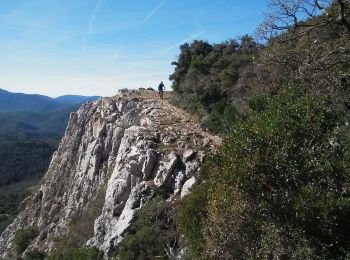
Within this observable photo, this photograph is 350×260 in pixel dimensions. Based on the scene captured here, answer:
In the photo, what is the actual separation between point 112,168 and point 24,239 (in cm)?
1881

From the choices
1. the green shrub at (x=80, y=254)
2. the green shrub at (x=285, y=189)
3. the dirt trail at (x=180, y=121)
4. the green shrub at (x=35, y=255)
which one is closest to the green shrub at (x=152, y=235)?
the green shrub at (x=80, y=254)

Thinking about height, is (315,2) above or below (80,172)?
above

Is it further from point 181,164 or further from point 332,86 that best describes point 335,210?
point 181,164

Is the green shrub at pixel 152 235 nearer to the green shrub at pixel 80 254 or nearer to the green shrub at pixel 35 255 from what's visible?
the green shrub at pixel 80 254

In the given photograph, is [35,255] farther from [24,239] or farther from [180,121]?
[180,121]

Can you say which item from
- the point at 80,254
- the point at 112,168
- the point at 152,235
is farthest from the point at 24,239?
the point at 152,235

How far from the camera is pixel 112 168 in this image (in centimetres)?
4491

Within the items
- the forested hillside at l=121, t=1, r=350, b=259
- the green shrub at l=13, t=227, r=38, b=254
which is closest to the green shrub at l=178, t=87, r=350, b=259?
the forested hillside at l=121, t=1, r=350, b=259

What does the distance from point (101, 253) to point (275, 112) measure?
17818 millimetres

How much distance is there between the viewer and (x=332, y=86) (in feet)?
50.5

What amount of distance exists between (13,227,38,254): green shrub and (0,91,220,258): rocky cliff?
1262 millimetres

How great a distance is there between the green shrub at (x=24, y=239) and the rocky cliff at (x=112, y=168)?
1262 millimetres

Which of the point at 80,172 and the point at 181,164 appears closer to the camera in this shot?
the point at 181,164

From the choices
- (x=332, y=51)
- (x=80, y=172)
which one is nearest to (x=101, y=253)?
(x=332, y=51)
